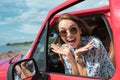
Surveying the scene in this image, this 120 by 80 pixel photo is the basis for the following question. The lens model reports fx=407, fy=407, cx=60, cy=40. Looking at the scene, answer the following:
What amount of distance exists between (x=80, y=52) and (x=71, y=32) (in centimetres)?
25

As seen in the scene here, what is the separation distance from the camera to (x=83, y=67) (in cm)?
393

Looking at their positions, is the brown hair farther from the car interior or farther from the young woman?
the car interior

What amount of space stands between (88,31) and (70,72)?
604 mm

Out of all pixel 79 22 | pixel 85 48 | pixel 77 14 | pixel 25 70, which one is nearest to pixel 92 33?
pixel 77 14

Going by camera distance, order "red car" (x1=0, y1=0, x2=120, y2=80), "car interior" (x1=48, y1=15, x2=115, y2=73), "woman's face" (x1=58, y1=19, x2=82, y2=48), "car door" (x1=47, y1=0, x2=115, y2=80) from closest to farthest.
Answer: "car door" (x1=47, y1=0, x2=115, y2=80) < "red car" (x1=0, y1=0, x2=120, y2=80) < "woman's face" (x1=58, y1=19, x2=82, y2=48) < "car interior" (x1=48, y1=15, x2=115, y2=73)

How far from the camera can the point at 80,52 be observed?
395cm

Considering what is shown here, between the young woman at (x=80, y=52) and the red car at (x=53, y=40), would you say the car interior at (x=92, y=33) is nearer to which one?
the red car at (x=53, y=40)

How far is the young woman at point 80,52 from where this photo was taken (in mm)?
3891

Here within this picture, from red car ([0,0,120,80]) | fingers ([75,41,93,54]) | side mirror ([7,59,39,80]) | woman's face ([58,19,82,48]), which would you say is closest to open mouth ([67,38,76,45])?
woman's face ([58,19,82,48])

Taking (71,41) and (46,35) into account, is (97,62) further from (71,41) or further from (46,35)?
(46,35)

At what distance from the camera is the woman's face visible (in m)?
4.09

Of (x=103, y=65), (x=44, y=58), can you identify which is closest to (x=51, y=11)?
(x=44, y=58)

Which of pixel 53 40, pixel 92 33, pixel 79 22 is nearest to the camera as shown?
pixel 79 22

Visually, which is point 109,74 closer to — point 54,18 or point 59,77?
point 59,77
